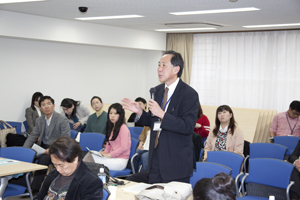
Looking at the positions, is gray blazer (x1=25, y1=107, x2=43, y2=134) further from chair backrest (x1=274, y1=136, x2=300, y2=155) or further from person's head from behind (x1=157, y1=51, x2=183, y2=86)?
person's head from behind (x1=157, y1=51, x2=183, y2=86)

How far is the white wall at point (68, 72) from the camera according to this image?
7539mm

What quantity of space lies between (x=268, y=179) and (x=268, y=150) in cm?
130

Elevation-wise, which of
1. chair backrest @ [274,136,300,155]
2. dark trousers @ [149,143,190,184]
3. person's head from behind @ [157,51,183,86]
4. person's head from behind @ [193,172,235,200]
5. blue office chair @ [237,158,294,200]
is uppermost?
person's head from behind @ [157,51,183,86]

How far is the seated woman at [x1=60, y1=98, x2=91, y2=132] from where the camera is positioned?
7598 millimetres

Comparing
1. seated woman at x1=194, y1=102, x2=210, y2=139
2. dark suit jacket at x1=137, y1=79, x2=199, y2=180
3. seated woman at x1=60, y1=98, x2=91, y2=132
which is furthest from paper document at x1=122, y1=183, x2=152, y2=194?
seated woman at x1=60, y1=98, x2=91, y2=132

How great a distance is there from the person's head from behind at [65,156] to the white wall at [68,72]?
17.0 ft

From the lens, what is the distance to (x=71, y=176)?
9.47 feet

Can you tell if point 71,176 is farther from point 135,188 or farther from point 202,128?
point 202,128

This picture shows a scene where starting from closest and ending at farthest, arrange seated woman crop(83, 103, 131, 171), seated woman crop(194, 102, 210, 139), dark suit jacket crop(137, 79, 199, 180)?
1. dark suit jacket crop(137, 79, 199, 180)
2. seated woman crop(83, 103, 131, 171)
3. seated woman crop(194, 102, 210, 139)

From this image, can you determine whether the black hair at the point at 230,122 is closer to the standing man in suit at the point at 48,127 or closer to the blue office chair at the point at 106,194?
the standing man in suit at the point at 48,127

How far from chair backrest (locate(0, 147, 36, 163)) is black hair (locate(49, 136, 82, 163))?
202 cm

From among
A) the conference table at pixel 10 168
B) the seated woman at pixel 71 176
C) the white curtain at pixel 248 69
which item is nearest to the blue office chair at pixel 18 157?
the conference table at pixel 10 168

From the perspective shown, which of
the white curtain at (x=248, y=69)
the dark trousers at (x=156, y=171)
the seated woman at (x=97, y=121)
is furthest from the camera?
the white curtain at (x=248, y=69)

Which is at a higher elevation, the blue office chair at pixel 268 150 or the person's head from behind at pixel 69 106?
the person's head from behind at pixel 69 106
